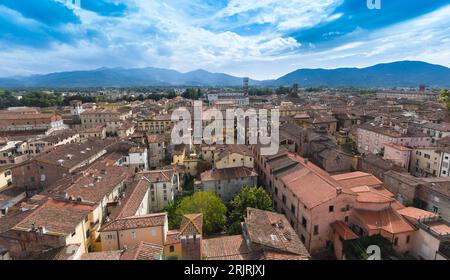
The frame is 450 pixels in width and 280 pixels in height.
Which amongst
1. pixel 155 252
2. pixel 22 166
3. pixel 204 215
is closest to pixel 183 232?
pixel 155 252

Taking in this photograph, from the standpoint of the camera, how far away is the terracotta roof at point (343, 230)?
17.5 m

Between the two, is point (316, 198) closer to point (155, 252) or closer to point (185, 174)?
point (155, 252)

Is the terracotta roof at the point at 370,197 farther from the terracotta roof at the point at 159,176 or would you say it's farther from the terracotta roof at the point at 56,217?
the terracotta roof at the point at 56,217

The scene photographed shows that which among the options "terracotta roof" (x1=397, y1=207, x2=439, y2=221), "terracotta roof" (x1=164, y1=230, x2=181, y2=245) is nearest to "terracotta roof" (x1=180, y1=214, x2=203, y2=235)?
"terracotta roof" (x1=164, y1=230, x2=181, y2=245)

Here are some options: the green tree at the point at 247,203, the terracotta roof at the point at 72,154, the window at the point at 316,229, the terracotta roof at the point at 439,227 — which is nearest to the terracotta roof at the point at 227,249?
the green tree at the point at 247,203

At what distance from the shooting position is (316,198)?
1927 cm

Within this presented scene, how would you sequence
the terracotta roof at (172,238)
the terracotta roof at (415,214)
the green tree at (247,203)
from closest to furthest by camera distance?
1. the terracotta roof at (172,238)
2. the terracotta roof at (415,214)
3. the green tree at (247,203)

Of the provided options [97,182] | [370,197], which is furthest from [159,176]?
[370,197]

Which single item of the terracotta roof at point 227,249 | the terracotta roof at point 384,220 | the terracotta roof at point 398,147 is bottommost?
the terracotta roof at point 227,249

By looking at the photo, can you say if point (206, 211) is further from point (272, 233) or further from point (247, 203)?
point (272, 233)

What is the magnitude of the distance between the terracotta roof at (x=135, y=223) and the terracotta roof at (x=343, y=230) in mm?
12097

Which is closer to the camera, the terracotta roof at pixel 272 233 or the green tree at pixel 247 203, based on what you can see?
the terracotta roof at pixel 272 233

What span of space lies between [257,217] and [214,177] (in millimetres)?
8857

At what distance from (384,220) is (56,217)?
21969mm
